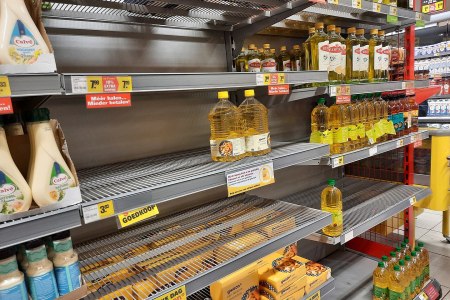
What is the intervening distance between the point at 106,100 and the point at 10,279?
0.54m

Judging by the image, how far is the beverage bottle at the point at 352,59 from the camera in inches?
80.7

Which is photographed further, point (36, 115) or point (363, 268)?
point (363, 268)

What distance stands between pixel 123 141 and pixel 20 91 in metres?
0.81

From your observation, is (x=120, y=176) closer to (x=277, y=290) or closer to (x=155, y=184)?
(x=155, y=184)

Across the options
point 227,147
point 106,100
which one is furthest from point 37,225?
point 227,147

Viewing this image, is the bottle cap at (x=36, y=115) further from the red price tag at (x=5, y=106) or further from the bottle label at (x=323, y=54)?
the bottle label at (x=323, y=54)

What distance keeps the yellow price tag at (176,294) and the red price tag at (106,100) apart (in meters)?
0.64

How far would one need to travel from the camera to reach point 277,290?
1.55 meters

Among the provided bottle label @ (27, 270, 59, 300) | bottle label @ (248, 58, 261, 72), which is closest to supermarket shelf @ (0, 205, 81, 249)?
bottle label @ (27, 270, 59, 300)

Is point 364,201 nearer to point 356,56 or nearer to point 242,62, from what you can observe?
point 356,56

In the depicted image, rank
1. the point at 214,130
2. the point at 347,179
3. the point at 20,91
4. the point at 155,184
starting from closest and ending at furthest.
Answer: the point at 20,91, the point at 155,184, the point at 214,130, the point at 347,179

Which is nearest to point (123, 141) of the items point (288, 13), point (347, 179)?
point (288, 13)

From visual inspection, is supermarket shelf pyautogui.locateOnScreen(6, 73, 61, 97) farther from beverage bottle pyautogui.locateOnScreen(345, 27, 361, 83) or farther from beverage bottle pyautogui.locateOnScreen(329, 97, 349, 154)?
beverage bottle pyautogui.locateOnScreen(345, 27, 361, 83)

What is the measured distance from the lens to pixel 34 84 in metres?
0.80
